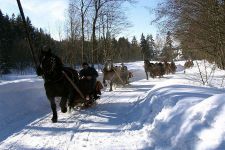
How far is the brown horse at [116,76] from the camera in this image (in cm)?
2339

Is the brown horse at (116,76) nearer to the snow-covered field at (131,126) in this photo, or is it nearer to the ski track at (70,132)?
the snow-covered field at (131,126)

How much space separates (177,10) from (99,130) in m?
8.26

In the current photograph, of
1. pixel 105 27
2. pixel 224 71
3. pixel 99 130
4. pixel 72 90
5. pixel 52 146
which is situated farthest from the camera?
pixel 105 27

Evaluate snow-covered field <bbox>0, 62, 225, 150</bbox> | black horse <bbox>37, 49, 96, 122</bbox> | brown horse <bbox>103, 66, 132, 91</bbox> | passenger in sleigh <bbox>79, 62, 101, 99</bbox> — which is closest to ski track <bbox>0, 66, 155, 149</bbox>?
snow-covered field <bbox>0, 62, 225, 150</bbox>

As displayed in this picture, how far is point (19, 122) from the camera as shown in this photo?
1320cm

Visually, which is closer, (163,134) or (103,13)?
(163,134)

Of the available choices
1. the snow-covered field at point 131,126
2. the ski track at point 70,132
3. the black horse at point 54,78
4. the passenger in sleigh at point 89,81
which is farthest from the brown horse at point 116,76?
the ski track at point 70,132

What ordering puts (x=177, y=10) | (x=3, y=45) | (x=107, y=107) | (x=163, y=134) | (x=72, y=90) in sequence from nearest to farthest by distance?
(x=163, y=134) < (x=72, y=90) < (x=107, y=107) < (x=177, y=10) < (x=3, y=45)

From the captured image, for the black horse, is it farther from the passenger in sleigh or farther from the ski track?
the passenger in sleigh

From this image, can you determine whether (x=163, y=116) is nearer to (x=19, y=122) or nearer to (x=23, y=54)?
(x=19, y=122)

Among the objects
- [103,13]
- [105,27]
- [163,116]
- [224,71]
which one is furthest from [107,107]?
[105,27]

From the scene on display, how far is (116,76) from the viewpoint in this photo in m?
24.2

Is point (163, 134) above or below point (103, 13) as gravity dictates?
below

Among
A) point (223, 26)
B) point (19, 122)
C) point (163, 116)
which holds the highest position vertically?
point (223, 26)
